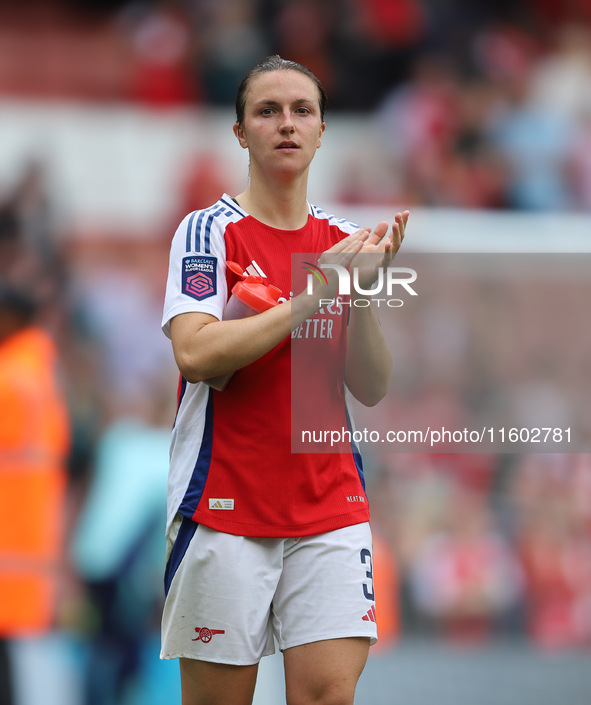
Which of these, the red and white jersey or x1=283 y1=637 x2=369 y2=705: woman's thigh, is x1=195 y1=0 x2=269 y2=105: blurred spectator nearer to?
the red and white jersey

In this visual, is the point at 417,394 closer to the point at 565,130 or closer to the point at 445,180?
the point at 445,180

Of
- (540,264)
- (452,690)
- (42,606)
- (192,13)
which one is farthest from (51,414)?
(192,13)

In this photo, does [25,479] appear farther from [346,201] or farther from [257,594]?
[346,201]

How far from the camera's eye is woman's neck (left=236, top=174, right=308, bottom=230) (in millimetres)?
2713

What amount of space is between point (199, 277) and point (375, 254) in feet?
1.52

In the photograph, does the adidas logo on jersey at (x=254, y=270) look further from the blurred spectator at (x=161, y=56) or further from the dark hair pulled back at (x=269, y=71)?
the blurred spectator at (x=161, y=56)

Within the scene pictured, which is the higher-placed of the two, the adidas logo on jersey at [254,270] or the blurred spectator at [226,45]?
the blurred spectator at [226,45]

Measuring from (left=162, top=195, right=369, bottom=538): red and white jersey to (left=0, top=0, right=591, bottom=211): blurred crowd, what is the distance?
6210 millimetres

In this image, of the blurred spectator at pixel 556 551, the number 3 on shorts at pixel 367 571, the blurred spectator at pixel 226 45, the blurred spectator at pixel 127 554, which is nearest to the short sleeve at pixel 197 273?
the number 3 on shorts at pixel 367 571

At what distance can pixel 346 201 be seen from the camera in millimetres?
8758

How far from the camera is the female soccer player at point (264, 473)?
2.47m

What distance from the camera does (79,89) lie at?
9.49m

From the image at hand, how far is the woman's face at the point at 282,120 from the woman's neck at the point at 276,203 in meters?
0.05

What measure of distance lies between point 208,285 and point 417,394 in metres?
4.65
